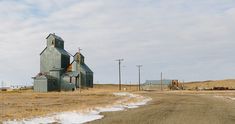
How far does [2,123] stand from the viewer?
18766mm

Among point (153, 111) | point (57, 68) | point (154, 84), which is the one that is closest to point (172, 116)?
point (153, 111)

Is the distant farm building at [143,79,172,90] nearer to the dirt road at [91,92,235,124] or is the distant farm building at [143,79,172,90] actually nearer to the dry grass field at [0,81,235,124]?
the dry grass field at [0,81,235,124]

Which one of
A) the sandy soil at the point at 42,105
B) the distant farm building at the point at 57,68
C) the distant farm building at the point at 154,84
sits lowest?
the sandy soil at the point at 42,105

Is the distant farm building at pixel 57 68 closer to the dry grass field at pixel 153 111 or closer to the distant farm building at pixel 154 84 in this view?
the distant farm building at pixel 154 84

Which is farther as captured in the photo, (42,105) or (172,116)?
(42,105)

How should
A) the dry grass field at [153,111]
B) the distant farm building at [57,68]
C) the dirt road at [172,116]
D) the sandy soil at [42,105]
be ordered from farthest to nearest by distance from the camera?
1. the distant farm building at [57,68]
2. the sandy soil at [42,105]
3. the dry grass field at [153,111]
4. the dirt road at [172,116]

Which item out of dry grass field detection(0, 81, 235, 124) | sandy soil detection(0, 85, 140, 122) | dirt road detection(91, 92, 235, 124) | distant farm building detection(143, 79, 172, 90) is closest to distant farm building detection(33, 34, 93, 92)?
sandy soil detection(0, 85, 140, 122)

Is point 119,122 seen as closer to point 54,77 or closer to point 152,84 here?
point 54,77

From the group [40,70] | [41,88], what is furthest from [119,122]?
[40,70]

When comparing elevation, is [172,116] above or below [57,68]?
below

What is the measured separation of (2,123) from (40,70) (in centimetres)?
9742

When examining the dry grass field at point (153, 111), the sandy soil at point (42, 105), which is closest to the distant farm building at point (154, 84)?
the sandy soil at point (42, 105)

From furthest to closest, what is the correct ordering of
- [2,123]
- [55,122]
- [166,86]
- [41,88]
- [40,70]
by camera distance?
[166,86] → [40,70] → [41,88] → [55,122] → [2,123]

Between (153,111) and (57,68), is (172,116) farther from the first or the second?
(57,68)
